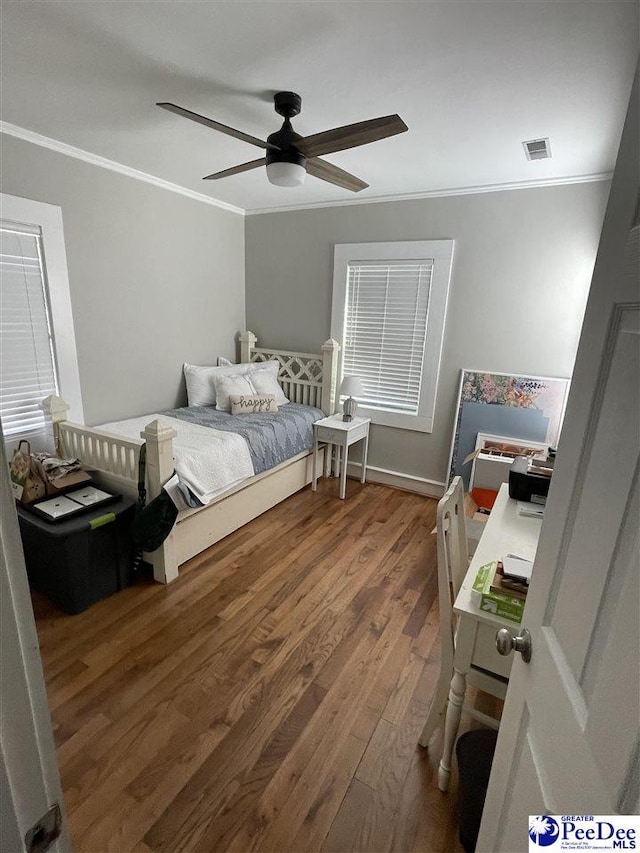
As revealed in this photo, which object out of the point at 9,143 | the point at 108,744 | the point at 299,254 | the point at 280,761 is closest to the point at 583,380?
the point at 280,761

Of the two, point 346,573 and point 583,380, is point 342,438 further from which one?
point 583,380

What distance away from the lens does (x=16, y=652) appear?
17.8 inches

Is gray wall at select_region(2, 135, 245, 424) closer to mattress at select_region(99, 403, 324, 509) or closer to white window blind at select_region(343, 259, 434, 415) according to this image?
mattress at select_region(99, 403, 324, 509)

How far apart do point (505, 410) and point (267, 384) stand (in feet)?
6.65

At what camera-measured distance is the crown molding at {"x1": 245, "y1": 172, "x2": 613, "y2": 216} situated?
263cm

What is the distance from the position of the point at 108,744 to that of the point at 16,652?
1.41 meters

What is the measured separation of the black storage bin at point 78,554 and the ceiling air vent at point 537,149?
9.76 feet

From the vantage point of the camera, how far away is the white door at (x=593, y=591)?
52 centimetres

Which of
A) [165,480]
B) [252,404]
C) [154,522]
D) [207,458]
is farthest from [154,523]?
[252,404]

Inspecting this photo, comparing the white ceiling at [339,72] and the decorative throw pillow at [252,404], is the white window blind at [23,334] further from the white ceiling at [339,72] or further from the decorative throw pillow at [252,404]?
the decorative throw pillow at [252,404]

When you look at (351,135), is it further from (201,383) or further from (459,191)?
(201,383)

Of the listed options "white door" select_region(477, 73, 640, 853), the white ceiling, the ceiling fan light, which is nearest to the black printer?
"white door" select_region(477, 73, 640, 853)

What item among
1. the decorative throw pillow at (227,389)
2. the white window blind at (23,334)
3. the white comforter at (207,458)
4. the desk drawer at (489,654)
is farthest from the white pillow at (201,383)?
the desk drawer at (489,654)

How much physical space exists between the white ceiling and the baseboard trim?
7.92ft
